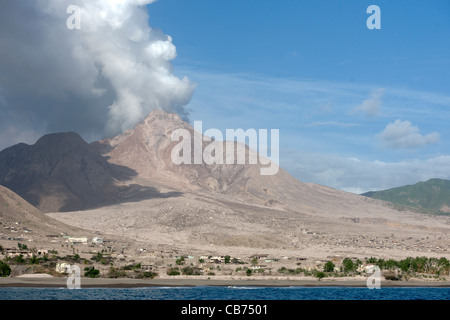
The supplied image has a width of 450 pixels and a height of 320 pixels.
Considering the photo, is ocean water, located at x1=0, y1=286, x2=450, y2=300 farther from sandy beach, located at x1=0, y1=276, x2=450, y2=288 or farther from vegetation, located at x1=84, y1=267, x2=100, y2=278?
vegetation, located at x1=84, y1=267, x2=100, y2=278

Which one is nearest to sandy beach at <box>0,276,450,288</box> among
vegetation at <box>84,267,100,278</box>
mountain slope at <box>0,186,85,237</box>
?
vegetation at <box>84,267,100,278</box>

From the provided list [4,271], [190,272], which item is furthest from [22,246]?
[190,272]

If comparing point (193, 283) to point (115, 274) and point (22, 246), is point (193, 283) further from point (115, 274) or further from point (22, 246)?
point (22, 246)

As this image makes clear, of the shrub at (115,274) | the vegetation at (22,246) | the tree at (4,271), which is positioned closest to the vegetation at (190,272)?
the shrub at (115,274)

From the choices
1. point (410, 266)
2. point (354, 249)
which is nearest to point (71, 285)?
point (410, 266)

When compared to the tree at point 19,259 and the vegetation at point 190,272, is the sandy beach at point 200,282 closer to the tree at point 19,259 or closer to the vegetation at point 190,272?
the vegetation at point 190,272
